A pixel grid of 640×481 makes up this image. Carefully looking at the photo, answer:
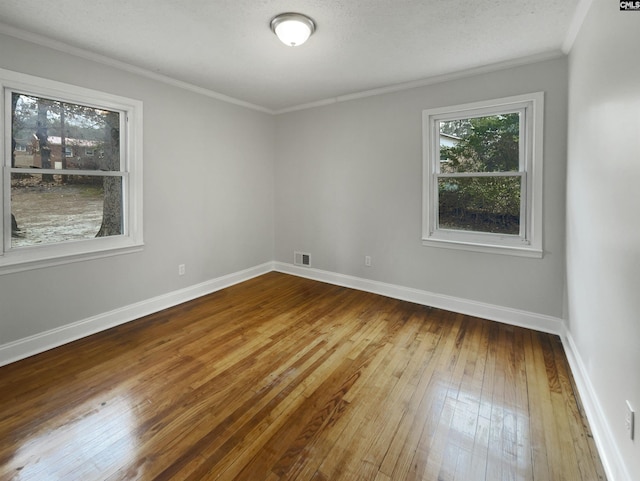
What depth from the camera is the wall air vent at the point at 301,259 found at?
471 centimetres

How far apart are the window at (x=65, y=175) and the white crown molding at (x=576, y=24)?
379 centimetres

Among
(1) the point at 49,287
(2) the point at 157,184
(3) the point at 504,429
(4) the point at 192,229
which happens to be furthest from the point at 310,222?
(3) the point at 504,429

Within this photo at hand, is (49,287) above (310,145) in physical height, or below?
below

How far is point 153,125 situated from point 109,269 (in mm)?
1572

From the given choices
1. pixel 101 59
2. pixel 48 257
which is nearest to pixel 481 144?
pixel 101 59

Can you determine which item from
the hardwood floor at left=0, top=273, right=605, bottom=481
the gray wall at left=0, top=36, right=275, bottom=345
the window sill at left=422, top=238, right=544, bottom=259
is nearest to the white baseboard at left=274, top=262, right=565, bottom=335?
the hardwood floor at left=0, top=273, right=605, bottom=481

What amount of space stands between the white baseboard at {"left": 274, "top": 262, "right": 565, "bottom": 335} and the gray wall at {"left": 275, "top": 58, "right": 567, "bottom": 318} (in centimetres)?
7

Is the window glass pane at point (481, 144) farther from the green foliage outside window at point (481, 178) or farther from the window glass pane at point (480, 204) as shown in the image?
the window glass pane at point (480, 204)

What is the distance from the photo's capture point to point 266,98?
414cm

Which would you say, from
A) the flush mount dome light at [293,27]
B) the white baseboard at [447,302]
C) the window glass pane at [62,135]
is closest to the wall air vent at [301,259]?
the white baseboard at [447,302]

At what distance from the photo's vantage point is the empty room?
158 cm

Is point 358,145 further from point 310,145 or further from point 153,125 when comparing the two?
point 153,125

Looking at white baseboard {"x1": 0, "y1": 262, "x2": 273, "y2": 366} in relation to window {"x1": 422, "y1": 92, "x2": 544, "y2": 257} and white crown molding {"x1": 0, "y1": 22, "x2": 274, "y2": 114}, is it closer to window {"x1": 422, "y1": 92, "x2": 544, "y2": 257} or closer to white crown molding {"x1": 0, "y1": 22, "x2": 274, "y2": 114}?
white crown molding {"x1": 0, "y1": 22, "x2": 274, "y2": 114}

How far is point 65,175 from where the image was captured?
2740mm
